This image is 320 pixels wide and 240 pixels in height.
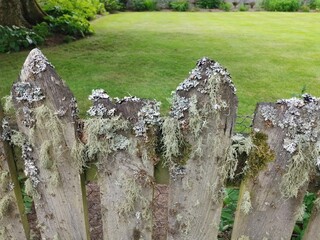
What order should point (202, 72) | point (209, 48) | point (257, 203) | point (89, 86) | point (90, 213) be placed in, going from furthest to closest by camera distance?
1. point (209, 48)
2. point (89, 86)
3. point (90, 213)
4. point (257, 203)
5. point (202, 72)

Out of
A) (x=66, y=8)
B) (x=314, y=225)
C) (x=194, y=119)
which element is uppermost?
(x=66, y=8)

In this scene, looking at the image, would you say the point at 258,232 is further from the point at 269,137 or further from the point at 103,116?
the point at 103,116

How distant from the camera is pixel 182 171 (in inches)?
50.5

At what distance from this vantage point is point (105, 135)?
1232 mm

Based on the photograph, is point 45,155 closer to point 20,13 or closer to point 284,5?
point 20,13

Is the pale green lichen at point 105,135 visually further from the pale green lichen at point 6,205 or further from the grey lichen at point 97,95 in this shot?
the pale green lichen at point 6,205

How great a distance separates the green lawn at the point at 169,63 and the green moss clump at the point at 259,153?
1.64 meters

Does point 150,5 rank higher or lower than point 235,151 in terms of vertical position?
higher

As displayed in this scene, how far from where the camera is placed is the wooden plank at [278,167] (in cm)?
117

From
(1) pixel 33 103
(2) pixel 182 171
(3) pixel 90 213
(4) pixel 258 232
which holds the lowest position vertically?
(3) pixel 90 213

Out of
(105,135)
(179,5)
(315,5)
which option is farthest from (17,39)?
(315,5)

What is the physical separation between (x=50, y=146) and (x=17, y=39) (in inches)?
163

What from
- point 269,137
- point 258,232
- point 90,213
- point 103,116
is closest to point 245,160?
point 269,137

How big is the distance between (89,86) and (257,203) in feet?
7.81
